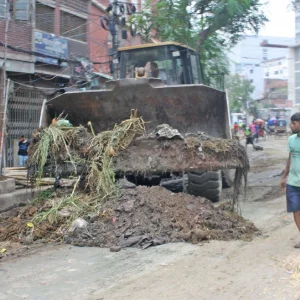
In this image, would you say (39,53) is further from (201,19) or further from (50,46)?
(201,19)

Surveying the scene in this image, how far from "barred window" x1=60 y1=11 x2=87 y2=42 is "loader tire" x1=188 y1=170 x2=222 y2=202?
9518mm

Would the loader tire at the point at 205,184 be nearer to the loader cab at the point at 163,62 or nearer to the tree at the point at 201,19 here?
the loader cab at the point at 163,62

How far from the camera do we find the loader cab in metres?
8.95

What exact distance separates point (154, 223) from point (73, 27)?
486 inches

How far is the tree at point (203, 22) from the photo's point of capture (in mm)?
11742

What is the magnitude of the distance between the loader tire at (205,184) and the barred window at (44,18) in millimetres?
9371

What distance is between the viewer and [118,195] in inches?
241

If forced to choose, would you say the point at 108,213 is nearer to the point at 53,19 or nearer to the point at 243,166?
the point at 243,166

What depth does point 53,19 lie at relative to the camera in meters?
15.2

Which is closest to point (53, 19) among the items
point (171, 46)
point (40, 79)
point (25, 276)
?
point (40, 79)

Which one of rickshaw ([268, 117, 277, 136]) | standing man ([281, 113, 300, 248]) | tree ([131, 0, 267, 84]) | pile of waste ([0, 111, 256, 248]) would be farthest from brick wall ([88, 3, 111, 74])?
rickshaw ([268, 117, 277, 136])

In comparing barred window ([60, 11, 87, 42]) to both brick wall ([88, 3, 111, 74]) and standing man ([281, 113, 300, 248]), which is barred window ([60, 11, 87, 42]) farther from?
standing man ([281, 113, 300, 248])

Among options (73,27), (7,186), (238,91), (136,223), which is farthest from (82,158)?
(238,91)

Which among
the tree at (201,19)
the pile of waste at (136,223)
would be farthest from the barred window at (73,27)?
the pile of waste at (136,223)
